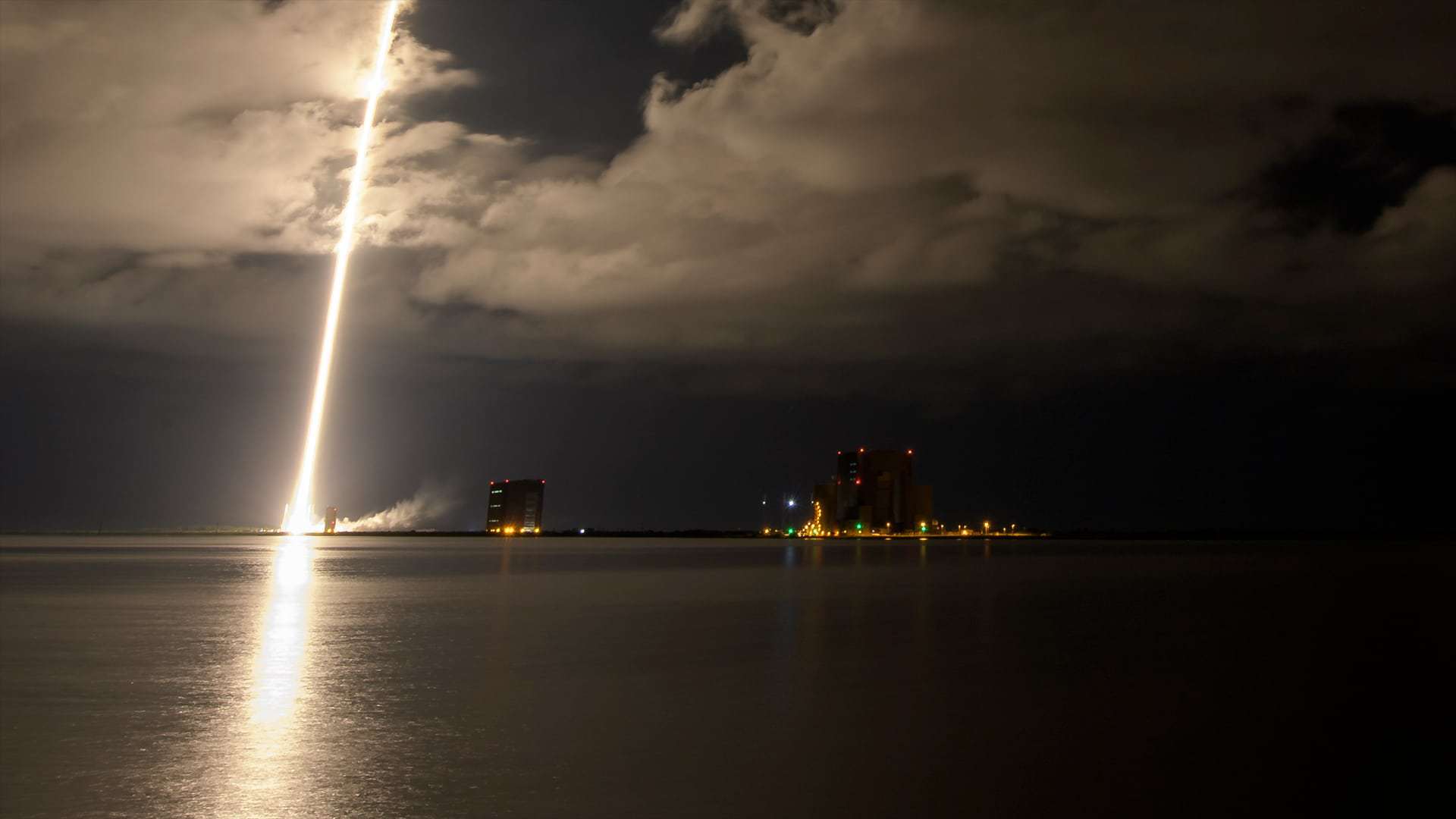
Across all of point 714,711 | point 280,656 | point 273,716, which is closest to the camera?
point 273,716

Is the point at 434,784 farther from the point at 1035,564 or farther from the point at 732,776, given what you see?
the point at 1035,564

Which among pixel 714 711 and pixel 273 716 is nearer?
pixel 273 716

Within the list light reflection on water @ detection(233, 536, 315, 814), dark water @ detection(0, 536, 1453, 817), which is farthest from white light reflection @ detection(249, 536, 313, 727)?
dark water @ detection(0, 536, 1453, 817)

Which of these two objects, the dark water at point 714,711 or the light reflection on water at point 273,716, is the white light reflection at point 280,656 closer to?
the light reflection on water at point 273,716

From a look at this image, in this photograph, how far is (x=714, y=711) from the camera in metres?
17.2

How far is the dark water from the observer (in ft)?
39.6

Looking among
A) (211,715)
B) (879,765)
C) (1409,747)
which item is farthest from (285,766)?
(1409,747)

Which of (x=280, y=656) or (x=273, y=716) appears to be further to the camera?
(x=280, y=656)

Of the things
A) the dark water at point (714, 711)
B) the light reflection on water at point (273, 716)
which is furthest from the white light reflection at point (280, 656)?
the dark water at point (714, 711)

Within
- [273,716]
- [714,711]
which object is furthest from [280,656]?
[714,711]

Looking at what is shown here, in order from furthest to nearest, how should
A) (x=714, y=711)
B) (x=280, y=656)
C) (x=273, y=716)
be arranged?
1. (x=280, y=656)
2. (x=714, y=711)
3. (x=273, y=716)

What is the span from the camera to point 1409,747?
49.6 ft

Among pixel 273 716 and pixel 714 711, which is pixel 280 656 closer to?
pixel 273 716

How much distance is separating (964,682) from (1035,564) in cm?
7224
